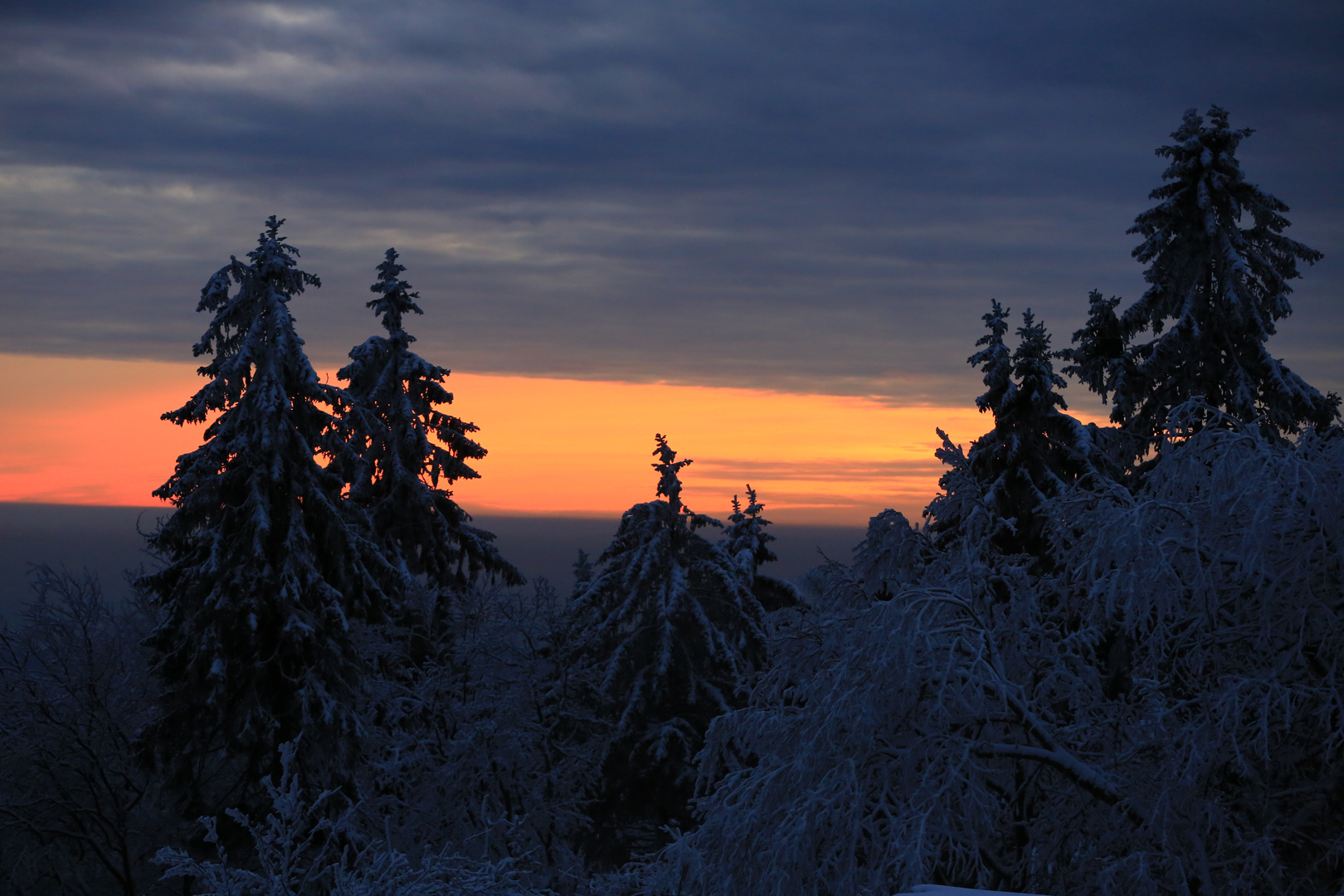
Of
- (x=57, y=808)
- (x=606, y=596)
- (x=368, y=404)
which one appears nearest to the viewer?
(x=57, y=808)

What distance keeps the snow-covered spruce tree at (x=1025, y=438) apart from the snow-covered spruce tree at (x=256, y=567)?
14.1 m

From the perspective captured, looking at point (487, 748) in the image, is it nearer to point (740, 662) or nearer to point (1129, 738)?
point (740, 662)

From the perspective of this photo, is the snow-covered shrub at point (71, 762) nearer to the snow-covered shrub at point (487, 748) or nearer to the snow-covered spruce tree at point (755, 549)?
the snow-covered shrub at point (487, 748)

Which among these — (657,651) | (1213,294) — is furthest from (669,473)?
(1213,294)

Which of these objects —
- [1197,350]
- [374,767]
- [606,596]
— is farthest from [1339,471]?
[606,596]

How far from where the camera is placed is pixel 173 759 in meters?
20.2

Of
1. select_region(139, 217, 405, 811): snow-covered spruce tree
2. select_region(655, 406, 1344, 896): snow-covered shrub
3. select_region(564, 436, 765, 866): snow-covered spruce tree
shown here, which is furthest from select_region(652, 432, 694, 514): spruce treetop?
select_region(655, 406, 1344, 896): snow-covered shrub

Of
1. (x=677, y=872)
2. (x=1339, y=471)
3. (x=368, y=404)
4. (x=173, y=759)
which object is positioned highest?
(x=368, y=404)

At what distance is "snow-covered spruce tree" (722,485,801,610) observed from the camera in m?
37.7

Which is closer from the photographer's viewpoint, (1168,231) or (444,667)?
(1168,231)

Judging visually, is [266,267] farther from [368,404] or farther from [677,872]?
[677,872]

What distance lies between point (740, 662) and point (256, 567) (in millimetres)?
11908

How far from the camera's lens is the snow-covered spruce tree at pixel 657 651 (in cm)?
2572

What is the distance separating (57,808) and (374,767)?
631 centimetres
